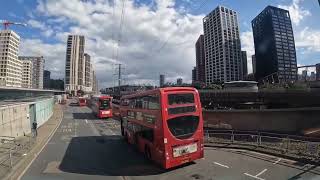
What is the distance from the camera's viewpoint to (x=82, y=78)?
579 ft

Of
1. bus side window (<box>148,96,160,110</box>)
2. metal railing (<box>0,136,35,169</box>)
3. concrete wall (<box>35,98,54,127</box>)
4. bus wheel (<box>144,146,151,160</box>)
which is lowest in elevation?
metal railing (<box>0,136,35,169</box>)

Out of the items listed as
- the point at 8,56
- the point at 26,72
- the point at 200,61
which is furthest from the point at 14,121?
the point at 26,72

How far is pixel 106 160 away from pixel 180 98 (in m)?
6.45

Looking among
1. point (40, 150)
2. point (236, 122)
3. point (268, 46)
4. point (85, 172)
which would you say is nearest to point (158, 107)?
point (85, 172)

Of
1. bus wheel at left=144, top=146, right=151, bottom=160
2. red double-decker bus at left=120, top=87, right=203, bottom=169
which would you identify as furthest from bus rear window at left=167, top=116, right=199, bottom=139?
bus wheel at left=144, top=146, right=151, bottom=160

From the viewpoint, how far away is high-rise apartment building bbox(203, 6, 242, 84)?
35.5 m

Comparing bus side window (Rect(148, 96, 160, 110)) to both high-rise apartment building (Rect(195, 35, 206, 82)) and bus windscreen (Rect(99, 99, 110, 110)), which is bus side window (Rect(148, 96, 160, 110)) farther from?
high-rise apartment building (Rect(195, 35, 206, 82))

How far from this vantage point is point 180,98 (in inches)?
595

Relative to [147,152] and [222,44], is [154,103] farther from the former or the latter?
[222,44]

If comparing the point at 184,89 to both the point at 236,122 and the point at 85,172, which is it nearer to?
the point at 85,172

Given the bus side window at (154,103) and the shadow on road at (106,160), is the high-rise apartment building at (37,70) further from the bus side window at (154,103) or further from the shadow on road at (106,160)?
the bus side window at (154,103)

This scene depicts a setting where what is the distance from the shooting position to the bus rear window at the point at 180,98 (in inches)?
584

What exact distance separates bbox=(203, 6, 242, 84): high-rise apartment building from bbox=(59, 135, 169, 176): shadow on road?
19.6 metres

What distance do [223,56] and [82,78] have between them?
452ft
